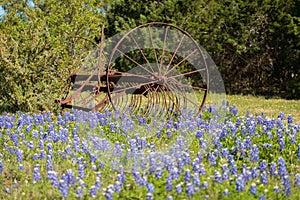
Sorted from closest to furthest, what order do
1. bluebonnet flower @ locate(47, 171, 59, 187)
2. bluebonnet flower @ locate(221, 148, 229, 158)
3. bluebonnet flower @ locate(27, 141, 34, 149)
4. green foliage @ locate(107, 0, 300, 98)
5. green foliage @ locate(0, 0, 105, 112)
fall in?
bluebonnet flower @ locate(47, 171, 59, 187) → bluebonnet flower @ locate(221, 148, 229, 158) → bluebonnet flower @ locate(27, 141, 34, 149) → green foliage @ locate(0, 0, 105, 112) → green foliage @ locate(107, 0, 300, 98)

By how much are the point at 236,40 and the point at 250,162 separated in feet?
32.4

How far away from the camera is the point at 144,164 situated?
412 centimetres

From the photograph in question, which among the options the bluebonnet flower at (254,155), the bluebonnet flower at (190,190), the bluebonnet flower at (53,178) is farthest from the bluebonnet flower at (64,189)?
the bluebonnet flower at (254,155)

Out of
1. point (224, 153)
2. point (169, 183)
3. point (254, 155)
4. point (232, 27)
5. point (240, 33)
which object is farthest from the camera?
point (232, 27)

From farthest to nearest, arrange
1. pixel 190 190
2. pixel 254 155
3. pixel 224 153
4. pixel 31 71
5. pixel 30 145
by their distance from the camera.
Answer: pixel 31 71 < pixel 30 145 < pixel 224 153 < pixel 254 155 < pixel 190 190

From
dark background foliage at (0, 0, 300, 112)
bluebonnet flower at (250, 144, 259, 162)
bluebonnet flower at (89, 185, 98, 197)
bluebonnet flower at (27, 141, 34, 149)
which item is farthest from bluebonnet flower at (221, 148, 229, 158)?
dark background foliage at (0, 0, 300, 112)

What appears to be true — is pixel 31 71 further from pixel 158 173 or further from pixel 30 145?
pixel 158 173

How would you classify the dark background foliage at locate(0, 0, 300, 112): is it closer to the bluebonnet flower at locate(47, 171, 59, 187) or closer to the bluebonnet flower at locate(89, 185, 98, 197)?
the bluebonnet flower at locate(47, 171, 59, 187)

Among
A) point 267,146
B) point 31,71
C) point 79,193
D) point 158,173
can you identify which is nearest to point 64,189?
point 79,193

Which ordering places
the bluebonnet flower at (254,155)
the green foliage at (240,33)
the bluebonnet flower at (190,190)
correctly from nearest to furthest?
the bluebonnet flower at (190,190) → the bluebonnet flower at (254,155) → the green foliage at (240,33)

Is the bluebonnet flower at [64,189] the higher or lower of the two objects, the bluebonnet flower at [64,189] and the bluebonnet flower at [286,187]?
the lower

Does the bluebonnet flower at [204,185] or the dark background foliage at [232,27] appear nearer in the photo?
the bluebonnet flower at [204,185]

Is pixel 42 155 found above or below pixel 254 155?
below

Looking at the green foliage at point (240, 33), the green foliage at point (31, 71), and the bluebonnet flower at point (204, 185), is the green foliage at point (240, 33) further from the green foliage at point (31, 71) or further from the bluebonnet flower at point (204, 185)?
the bluebonnet flower at point (204, 185)
